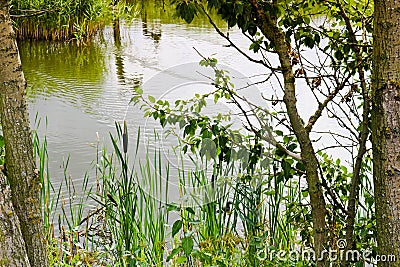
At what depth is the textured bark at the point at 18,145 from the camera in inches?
57.1

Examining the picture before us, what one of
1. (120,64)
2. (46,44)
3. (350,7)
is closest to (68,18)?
(46,44)

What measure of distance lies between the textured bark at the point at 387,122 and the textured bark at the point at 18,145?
85 centimetres

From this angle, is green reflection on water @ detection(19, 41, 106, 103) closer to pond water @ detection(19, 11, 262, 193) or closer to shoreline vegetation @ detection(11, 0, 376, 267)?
pond water @ detection(19, 11, 262, 193)

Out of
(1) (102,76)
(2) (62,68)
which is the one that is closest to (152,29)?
(2) (62,68)

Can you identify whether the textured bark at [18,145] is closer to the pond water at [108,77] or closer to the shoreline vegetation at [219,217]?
the shoreline vegetation at [219,217]

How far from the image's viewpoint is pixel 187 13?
1.50 meters

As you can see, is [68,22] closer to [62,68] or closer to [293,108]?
[62,68]

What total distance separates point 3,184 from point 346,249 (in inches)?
36.3

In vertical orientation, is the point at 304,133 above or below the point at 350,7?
below

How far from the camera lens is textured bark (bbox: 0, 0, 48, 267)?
1451 millimetres

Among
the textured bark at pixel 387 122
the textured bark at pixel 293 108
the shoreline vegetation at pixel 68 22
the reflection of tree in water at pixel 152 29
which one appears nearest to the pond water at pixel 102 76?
the reflection of tree in water at pixel 152 29

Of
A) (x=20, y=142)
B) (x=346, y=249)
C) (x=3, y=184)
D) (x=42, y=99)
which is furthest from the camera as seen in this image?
(x=42, y=99)

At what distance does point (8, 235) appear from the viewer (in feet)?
4.12

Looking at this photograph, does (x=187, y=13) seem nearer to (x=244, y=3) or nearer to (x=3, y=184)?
(x=244, y=3)
